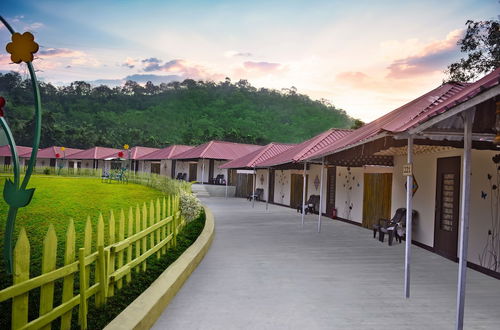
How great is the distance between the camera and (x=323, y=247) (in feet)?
31.0

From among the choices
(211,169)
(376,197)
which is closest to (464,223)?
(376,197)

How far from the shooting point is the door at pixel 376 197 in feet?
39.9

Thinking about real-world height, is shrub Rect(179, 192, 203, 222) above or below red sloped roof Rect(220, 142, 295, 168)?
below

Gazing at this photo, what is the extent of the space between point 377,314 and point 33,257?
18.3 ft

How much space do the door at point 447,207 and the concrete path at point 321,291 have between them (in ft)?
1.14

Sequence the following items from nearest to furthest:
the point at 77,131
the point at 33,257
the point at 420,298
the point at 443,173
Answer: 1. the point at 420,298
2. the point at 33,257
3. the point at 443,173
4. the point at 77,131

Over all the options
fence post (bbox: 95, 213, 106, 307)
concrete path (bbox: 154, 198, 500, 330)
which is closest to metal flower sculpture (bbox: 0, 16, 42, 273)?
fence post (bbox: 95, 213, 106, 307)

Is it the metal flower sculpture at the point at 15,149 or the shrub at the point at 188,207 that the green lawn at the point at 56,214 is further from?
the shrub at the point at 188,207

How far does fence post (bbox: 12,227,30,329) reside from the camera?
288 cm

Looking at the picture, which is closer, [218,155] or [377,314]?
[377,314]

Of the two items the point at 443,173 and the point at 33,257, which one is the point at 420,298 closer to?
the point at 443,173

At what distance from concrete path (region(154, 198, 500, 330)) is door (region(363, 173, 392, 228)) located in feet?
8.76

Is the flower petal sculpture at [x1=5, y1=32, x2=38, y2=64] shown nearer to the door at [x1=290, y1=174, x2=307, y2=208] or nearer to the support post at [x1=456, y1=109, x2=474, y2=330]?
the support post at [x1=456, y1=109, x2=474, y2=330]

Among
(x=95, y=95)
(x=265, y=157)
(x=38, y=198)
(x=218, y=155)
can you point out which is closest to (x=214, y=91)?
(x=95, y=95)
